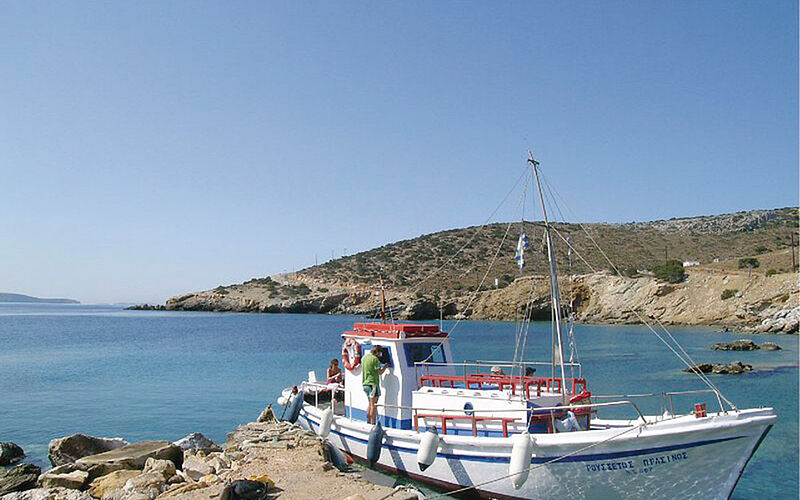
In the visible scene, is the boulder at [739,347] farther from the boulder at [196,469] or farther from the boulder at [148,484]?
the boulder at [148,484]

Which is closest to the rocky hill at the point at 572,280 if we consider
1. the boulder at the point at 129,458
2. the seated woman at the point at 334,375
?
the seated woman at the point at 334,375

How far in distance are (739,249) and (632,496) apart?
103969 millimetres

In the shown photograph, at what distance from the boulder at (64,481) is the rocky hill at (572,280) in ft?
139

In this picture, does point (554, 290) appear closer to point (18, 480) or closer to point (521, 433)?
point (521, 433)

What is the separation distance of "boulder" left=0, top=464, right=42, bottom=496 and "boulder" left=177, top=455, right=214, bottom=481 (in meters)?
3.44

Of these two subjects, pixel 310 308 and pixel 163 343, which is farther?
pixel 310 308

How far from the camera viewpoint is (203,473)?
37.3ft

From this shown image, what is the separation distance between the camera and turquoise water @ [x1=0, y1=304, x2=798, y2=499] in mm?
20234

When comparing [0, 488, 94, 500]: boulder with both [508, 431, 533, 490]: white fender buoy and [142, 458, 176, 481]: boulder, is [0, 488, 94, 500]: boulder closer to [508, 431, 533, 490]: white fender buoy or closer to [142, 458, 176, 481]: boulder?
[142, 458, 176, 481]: boulder

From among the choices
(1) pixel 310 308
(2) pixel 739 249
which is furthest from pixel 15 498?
(2) pixel 739 249

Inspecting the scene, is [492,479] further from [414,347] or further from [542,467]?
[414,347]

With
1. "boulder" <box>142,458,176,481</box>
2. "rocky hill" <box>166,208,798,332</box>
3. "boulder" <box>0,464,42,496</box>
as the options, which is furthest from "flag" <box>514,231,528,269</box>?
"rocky hill" <box>166,208,798,332</box>

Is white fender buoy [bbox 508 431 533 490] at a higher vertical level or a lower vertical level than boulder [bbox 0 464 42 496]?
higher

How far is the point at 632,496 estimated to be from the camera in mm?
10305
